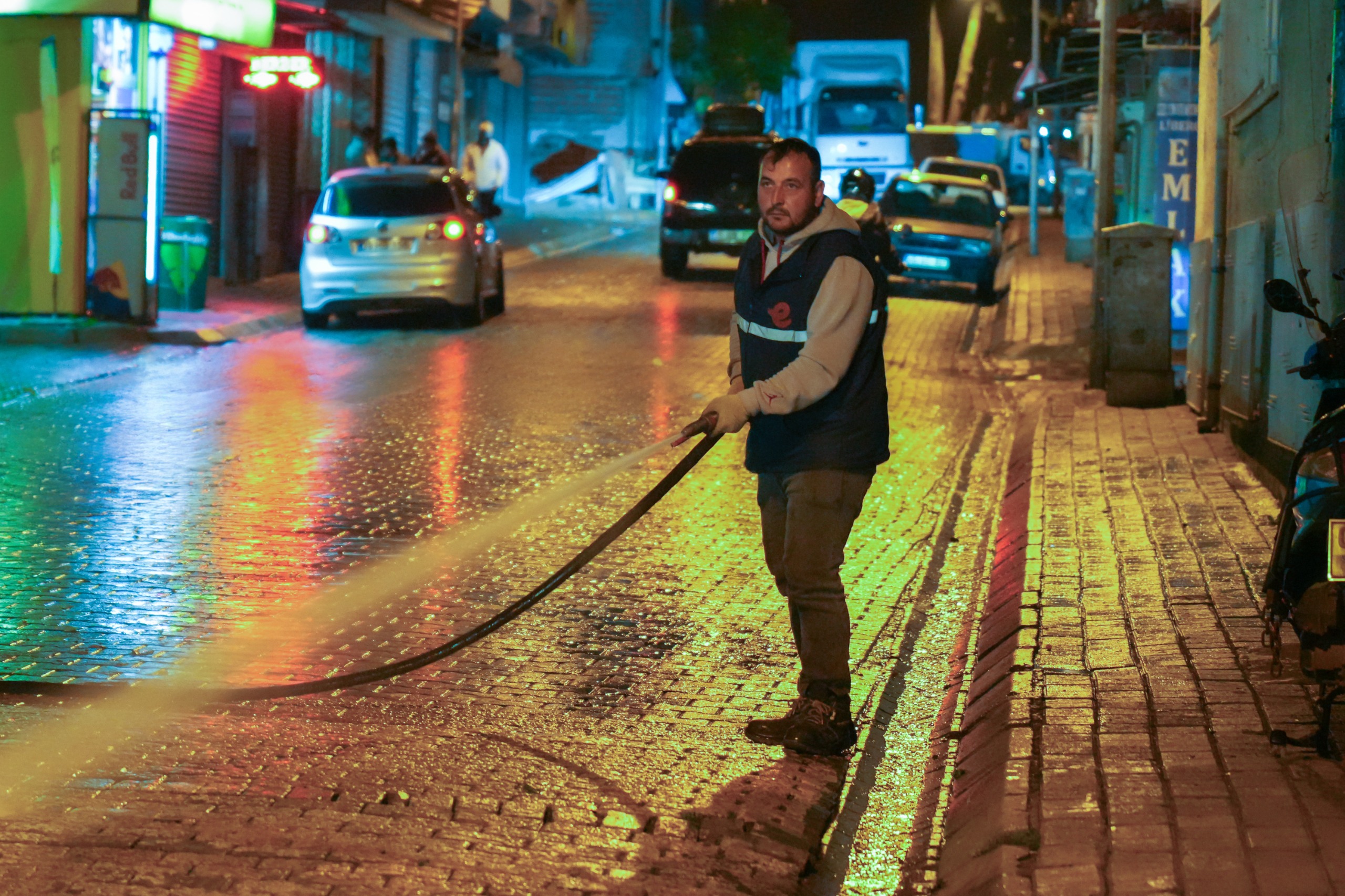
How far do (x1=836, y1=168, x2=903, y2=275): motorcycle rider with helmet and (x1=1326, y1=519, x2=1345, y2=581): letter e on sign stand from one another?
8.52 m

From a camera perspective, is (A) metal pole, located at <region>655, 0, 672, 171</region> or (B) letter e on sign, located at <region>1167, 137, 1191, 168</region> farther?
(A) metal pole, located at <region>655, 0, 672, 171</region>

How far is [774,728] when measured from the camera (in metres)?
5.54

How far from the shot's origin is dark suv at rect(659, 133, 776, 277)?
25859mm

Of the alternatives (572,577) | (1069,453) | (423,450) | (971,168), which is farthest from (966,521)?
(971,168)

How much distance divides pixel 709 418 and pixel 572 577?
3002 millimetres

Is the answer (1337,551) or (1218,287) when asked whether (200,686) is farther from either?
(1218,287)

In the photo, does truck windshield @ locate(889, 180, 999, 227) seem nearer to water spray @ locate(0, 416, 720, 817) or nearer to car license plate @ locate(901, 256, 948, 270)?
car license plate @ locate(901, 256, 948, 270)

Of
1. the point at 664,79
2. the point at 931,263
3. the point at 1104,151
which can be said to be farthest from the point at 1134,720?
the point at 664,79

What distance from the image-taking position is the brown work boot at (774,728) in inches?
217

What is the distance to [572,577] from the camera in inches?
318

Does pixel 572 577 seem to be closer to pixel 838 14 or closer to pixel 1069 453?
pixel 1069 453

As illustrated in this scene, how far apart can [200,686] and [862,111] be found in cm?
4322

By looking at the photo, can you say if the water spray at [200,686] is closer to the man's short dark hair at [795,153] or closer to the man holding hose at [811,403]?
the man holding hose at [811,403]

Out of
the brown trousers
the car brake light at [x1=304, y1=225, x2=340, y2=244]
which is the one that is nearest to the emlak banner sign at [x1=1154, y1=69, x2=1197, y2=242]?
the car brake light at [x1=304, y1=225, x2=340, y2=244]
